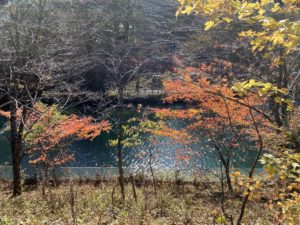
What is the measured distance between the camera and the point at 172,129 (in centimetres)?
1909

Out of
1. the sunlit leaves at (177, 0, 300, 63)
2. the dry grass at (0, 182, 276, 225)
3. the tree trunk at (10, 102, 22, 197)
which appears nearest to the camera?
the sunlit leaves at (177, 0, 300, 63)

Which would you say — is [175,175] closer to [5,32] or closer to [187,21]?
[5,32]

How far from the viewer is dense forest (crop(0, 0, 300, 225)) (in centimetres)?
376

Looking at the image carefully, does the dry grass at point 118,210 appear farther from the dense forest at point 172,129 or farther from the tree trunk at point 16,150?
the tree trunk at point 16,150

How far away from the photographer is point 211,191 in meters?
16.9

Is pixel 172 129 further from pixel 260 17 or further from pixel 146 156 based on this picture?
pixel 260 17

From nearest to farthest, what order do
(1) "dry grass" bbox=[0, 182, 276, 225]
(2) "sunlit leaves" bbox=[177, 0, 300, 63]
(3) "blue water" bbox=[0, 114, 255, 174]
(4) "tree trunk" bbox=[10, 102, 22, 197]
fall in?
(2) "sunlit leaves" bbox=[177, 0, 300, 63] → (1) "dry grass" bbox=[0, 182, 276, 225] → (4) "tree trunk" bbox=[10, 102, 22, 197] → (3) "blue water" bbox=[0, 114, 255, 174]

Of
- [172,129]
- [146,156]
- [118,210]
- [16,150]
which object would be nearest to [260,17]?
[118,210]

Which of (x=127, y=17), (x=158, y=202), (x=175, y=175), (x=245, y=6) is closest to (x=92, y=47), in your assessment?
(x=127, y=17)

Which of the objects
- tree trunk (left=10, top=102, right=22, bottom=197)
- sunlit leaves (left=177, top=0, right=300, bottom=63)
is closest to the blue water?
tree trunk (left=10, top=102, right=22, bottom=197)

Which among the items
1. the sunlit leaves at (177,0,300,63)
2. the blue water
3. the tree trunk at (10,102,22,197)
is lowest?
the blue water

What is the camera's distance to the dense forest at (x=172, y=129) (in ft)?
12.3

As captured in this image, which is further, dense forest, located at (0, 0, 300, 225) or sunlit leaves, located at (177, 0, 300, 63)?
dense forest, located at (0, 0, 300, 225)

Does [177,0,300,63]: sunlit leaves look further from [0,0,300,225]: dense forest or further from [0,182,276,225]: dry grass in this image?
[0,182,276,225]: dry grass
